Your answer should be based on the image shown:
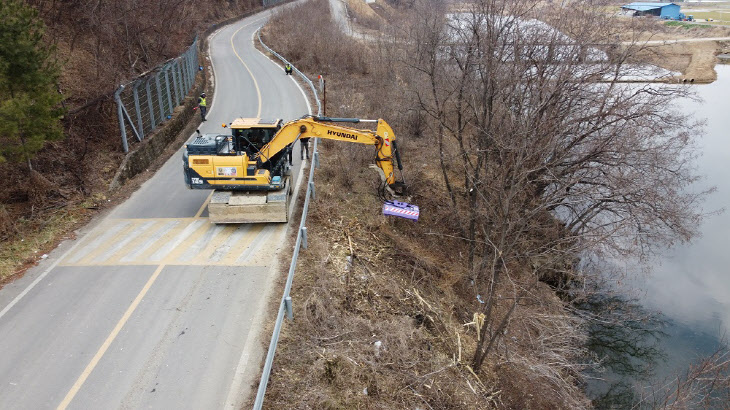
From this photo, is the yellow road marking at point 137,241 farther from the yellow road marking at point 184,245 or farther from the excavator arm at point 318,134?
the excavator arm at point 318,134

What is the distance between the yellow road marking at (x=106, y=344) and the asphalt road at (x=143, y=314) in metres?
0.02

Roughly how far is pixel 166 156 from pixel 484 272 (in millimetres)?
13427

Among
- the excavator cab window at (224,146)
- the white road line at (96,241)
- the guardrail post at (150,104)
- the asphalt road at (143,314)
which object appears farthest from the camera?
the guardrail post at (150,104)

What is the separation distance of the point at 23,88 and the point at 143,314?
24.6 ft

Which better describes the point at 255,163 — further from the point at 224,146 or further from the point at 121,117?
the point at 121,117

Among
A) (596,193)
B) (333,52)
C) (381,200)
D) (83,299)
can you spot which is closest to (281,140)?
(381,200)

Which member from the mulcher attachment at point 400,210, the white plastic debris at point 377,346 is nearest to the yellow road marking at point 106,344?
the white plastic debris at point 377,346

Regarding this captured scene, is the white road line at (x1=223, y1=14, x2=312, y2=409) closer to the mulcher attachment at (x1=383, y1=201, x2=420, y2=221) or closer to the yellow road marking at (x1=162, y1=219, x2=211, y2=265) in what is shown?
the yellow road marking at (x1=162, y1=219, x2=211, y2=265)

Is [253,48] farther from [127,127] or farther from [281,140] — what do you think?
[281,140]

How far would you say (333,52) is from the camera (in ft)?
119

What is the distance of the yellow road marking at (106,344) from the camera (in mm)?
8552

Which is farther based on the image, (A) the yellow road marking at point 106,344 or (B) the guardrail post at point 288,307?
(B) the guardrail post at point 288,307

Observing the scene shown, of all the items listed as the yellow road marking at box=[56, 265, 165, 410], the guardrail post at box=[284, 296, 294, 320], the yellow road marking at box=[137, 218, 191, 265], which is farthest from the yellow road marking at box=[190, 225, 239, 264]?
the guardrail post at box=[284, 296, 294, 320]

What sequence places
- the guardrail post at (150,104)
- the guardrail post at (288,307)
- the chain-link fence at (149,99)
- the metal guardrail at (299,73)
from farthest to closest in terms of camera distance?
the metal guardrail at (299,73)
the guardrail post at (150,104)
the chain-link fence at (149,99)
the guardrail post at (288,307)
